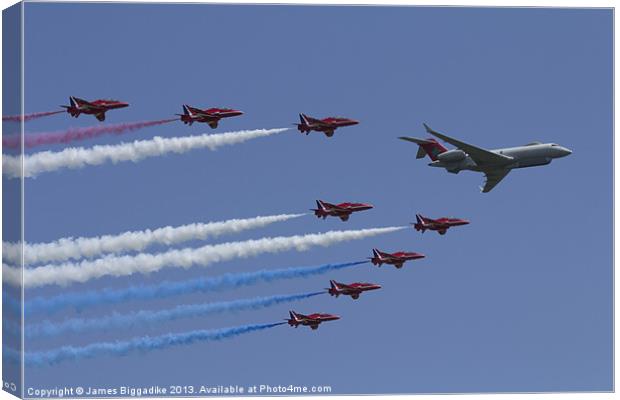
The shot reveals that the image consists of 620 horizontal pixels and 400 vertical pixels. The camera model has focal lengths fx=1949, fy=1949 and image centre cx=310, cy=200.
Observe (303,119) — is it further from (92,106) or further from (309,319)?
(92,106)

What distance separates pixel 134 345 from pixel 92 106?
445 inches

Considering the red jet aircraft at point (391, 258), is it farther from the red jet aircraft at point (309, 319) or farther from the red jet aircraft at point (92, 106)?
the red jet aircraft at point (92, 106)

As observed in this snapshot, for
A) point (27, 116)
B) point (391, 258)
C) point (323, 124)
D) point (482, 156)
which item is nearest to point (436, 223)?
point (391, 258)

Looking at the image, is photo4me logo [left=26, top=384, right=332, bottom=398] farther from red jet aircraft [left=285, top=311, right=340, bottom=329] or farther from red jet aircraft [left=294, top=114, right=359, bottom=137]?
red jet aircraft [left=294, top=114, right=359, bottom=137]

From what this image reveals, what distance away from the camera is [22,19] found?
3455 inches

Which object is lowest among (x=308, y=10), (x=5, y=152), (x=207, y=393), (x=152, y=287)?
(x=207, y=393)

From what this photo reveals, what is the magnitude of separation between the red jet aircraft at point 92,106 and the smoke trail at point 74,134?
1.01 meters

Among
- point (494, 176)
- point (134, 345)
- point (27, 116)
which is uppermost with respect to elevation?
point (27, 116)

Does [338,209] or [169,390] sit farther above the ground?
[338,209]

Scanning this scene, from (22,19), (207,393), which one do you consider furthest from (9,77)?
(207,393)

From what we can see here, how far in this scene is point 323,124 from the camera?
9606 centimetres

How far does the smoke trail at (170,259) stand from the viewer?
8888 cm

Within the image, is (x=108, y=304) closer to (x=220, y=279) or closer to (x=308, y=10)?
(x=220, y=279)

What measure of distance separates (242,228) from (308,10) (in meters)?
11.5
